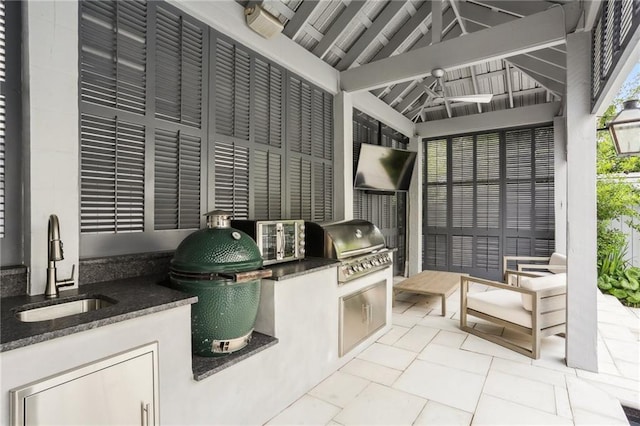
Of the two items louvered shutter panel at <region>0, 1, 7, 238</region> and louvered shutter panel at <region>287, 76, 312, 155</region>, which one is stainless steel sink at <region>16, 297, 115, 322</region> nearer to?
louvered shutter panel at <region>0, 1, 7, 238</region>

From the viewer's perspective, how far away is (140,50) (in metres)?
2.48

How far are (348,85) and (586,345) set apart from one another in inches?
158

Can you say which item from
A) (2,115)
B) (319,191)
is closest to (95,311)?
(2,115)

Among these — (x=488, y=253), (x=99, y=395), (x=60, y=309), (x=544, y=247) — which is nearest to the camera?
(x=99, y=395)

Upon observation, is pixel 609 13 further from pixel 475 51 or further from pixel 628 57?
pixel 475 51

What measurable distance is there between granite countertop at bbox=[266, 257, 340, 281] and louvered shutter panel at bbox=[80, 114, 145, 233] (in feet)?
3.62

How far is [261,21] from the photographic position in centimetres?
316

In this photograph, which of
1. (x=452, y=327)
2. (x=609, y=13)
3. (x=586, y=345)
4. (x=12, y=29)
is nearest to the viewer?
(x=12, y=29)

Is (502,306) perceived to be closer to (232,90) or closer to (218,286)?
(218,286)

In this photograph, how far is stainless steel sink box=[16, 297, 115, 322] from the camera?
5.67ft

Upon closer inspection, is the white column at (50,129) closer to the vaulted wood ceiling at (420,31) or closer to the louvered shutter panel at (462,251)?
the vaulted wood ceiling at (420,31)

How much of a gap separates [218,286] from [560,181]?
6.44 meters

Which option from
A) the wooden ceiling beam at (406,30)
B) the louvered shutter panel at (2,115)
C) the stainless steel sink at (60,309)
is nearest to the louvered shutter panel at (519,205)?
the wooden ceiling beam at (406,30)

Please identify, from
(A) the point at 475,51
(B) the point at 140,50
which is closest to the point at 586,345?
(A) the point at 475,51
